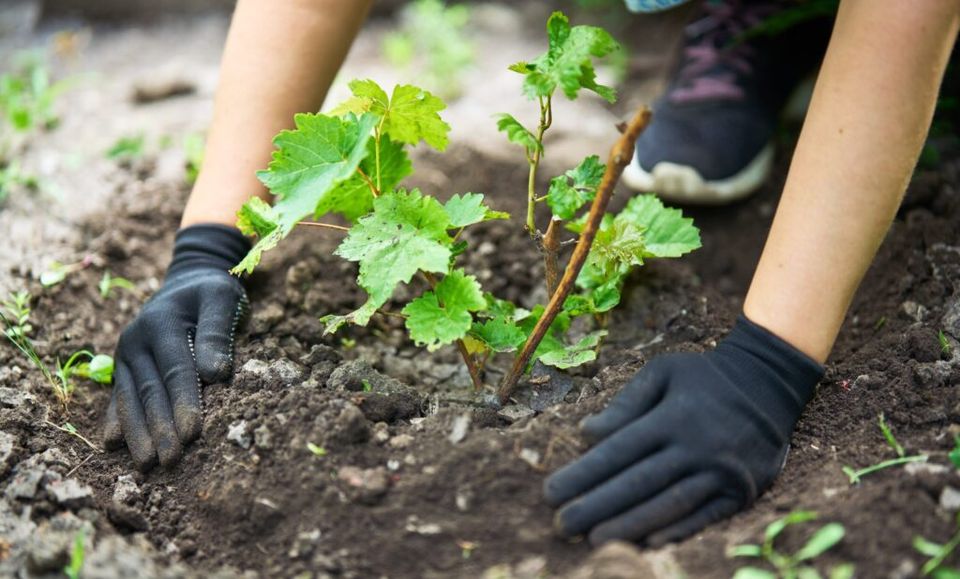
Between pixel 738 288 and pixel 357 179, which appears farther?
pixel 738 288

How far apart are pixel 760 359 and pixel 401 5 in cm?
321

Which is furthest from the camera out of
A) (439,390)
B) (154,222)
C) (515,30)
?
(515,30)

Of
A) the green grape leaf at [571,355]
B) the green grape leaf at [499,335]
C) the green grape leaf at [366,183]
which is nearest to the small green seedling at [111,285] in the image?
the green grape leaf at [366,183]

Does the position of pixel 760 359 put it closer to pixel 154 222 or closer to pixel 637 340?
pixel 637 340

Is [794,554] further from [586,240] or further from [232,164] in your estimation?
[232,164]

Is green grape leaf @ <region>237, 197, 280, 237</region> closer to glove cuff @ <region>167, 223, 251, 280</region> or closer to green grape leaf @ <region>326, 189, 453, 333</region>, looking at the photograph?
green grape leaf @ <region>326, 189, 453, 333</region>

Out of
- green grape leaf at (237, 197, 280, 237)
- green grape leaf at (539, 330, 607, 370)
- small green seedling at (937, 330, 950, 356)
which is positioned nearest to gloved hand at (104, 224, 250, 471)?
green grape leaf at (237, 197, 280, 237)

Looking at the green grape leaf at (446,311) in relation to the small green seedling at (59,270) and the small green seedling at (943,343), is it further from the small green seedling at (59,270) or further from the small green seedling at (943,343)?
the small green seedling at (59,270)

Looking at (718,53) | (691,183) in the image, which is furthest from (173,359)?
(718,53)

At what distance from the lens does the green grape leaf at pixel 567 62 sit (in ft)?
4.68

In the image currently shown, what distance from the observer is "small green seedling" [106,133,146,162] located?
2.79 metres

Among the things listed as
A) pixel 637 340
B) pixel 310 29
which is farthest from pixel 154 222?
pixel 637 340

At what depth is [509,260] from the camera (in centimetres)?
224

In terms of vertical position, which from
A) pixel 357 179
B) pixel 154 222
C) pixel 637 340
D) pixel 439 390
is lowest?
pixel 154 222
